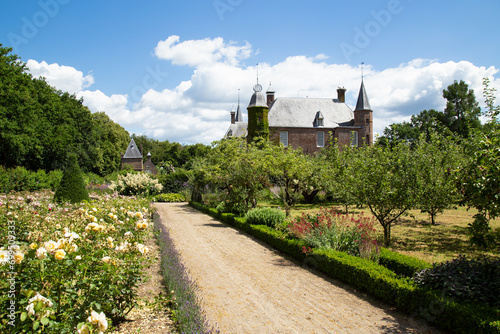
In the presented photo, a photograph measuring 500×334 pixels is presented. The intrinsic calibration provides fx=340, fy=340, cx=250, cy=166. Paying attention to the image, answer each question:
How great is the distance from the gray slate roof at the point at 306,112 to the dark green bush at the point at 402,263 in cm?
2927

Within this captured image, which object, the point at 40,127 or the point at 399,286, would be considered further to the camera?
the point at 40,127

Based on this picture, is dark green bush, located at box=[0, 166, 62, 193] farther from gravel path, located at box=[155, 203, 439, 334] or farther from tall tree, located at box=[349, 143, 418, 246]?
tall tree, located at box=[349, 143, 418, 246]

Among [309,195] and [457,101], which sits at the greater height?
[457,101]

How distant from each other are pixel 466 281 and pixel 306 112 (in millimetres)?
33419

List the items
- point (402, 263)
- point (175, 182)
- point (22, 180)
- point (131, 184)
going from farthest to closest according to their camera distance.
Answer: point (175, 182), point (131, 184), point (22, 180), point (402, 263)

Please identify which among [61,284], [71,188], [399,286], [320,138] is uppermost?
[320,138]

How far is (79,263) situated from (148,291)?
2.55 metres

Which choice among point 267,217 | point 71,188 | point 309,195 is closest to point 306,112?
point 309,195

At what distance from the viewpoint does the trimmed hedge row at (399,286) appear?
13.5 feet

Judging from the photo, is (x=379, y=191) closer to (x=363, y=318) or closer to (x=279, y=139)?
(x=363, y=318)

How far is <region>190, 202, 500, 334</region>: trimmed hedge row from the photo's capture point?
13.5 feet

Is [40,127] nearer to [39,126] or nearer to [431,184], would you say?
[39,126]

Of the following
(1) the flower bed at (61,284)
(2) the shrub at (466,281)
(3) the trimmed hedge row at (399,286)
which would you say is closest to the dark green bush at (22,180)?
(3) the trimmed hedge row at (399,286)

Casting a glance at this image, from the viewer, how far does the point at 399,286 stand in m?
5.21
